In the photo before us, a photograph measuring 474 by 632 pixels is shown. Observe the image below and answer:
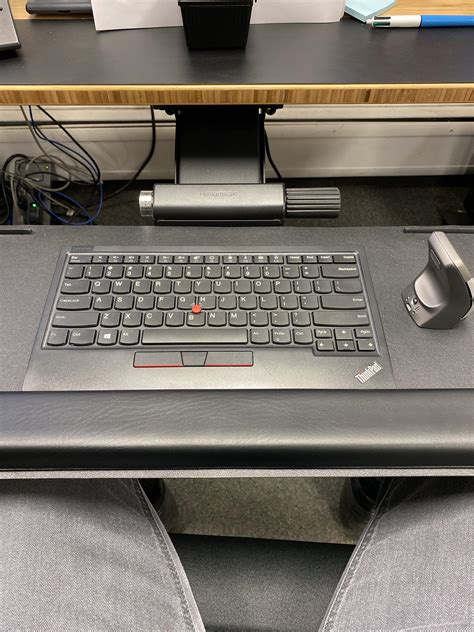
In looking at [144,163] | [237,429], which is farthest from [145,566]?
[144,163]

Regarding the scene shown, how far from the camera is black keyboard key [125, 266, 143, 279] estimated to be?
0.48 metres

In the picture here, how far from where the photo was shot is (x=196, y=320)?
1.47ft

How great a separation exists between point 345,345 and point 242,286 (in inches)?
4.5

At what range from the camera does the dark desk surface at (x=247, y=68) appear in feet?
1.48

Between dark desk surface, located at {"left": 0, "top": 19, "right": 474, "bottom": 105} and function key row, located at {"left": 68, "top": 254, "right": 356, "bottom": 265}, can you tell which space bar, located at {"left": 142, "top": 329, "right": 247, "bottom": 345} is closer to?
function key row, located at {"left": 68, "top": 254, "right": 356, "bottom": 265}

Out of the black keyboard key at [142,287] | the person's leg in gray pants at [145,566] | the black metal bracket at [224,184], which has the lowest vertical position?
the person's leg in gray pants at [145,566]

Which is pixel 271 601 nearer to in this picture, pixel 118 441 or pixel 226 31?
pixel 118 441

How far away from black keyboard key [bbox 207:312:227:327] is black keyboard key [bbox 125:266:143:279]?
85mm

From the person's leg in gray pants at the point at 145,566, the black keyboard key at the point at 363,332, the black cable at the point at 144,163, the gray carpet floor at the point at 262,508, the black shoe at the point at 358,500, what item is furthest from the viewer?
the black cable at the point at 144,163

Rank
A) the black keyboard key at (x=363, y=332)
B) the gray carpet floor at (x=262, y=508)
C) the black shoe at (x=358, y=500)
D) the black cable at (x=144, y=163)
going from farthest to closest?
the black cable at (x=144, y=163) < the gray carpet floor at (x=262, y=508) < the black shoe at (x=358, y=500) < the black keyboard key at (x=363, y=332)

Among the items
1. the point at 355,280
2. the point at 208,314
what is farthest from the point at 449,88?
the point at 208,314

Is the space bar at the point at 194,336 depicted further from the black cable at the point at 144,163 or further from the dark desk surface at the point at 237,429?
the black cable at the point at 144,163

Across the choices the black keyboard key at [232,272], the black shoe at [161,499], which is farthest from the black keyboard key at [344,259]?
the black shoe at [161,499]

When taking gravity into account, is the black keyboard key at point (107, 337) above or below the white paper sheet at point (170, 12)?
below
